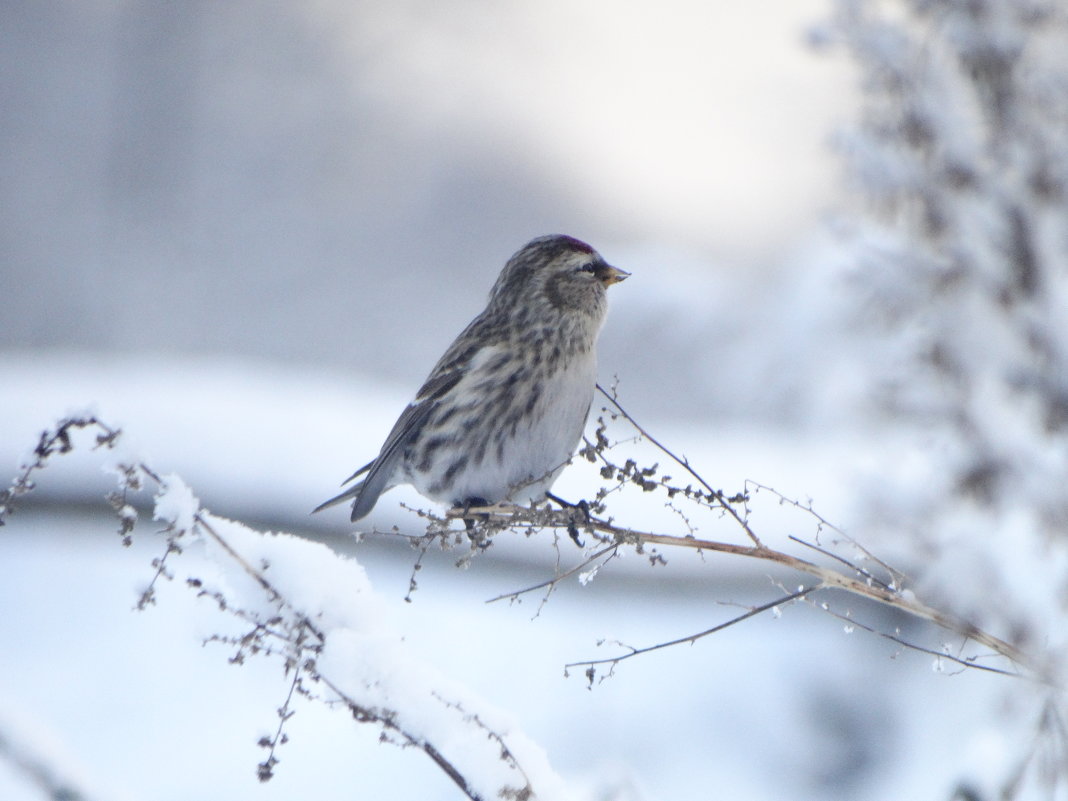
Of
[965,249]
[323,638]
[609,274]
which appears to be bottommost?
[323,638]

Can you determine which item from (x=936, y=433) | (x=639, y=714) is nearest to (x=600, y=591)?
(x=639, y=714)

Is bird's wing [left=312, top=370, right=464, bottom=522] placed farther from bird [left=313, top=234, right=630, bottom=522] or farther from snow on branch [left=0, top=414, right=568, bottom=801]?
snow on branch [left=0, top=414, right=568, bottom=801]

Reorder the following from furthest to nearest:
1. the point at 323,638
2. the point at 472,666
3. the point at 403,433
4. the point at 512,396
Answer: the point at 472,666 < the point at 403,433 < the point at 512,396 < the point at 323,638

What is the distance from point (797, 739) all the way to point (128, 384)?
10.8 feet

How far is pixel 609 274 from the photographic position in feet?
7.34

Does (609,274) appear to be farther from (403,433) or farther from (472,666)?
(472,666)

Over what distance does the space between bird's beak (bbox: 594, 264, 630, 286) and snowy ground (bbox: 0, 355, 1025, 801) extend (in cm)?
87

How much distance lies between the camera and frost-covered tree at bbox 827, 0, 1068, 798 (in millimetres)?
3170

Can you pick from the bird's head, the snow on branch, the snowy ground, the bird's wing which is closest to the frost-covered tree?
the snowy ground

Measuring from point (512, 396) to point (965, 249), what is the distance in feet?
6.06

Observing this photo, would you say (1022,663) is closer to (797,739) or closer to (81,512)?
(797,739)

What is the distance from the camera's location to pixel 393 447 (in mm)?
2244

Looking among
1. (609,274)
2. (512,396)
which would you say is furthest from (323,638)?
(609,274)

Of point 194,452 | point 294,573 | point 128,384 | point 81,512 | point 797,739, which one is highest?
point 128,384
